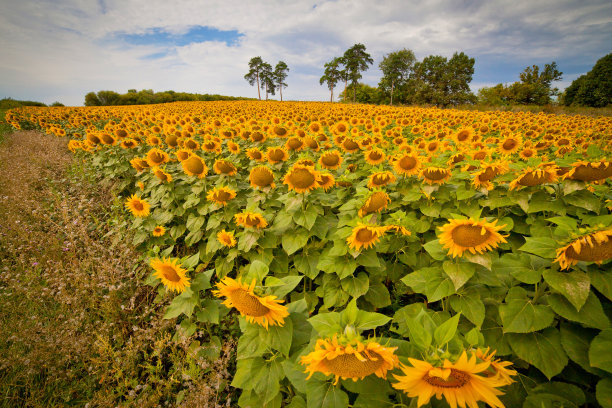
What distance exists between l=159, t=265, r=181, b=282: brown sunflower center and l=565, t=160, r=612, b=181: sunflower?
4150mm

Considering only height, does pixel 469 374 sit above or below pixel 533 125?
below

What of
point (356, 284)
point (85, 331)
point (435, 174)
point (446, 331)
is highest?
point (435, 174)

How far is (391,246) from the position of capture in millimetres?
3107

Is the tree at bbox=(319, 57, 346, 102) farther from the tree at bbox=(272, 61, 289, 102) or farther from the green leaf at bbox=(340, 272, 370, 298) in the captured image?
the green leaf at bbox=(340, 272, 370, 298)

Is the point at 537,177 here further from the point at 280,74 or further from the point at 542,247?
the point at 280,74

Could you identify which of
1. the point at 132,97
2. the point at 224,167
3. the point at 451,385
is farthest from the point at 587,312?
the point at 132,97

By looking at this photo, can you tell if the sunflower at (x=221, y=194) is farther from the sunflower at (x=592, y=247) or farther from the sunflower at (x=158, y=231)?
the sunflower at (x=592, y=247)

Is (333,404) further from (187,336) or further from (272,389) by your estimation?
(187,336)

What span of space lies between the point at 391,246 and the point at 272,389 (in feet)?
6.78

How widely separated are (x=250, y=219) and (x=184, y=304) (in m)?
1.12

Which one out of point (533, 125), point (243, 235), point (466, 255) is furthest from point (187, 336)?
point (533, 125)

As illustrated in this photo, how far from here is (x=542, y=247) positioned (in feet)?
5.22

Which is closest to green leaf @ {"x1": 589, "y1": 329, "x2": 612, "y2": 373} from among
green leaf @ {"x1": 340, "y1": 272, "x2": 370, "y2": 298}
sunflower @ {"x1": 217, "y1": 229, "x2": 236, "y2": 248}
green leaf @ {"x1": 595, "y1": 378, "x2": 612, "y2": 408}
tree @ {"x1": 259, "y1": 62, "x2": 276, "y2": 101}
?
green leaf @ {"x1": 595, "y1": 378, "x2": 612, "y2": 408}

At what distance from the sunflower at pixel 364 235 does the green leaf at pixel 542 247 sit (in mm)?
951
